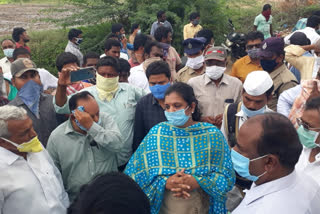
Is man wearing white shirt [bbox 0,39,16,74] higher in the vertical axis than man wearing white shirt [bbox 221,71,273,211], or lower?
lower

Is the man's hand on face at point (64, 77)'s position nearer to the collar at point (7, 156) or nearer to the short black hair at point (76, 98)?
the short black hair at point (76, 98)

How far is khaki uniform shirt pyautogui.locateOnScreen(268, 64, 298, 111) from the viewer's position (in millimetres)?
3695

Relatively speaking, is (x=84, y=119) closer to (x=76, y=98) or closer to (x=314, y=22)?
(x=76, y=98)

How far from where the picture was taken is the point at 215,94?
388cm

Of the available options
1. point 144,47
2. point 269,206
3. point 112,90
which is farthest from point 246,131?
point 144,47

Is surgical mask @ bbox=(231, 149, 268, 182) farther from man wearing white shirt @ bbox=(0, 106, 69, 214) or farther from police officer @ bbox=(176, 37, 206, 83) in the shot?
police officer @ bbox=(176, 37, 206, 83)

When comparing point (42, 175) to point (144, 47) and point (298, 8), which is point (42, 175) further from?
point (298, 8)

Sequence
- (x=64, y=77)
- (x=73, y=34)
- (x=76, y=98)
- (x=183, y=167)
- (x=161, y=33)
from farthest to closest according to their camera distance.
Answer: (x=73, y=34) < (x=161, y=33) < (x=64, y=77) < (x=76, y=98) < (x=183, y=167)

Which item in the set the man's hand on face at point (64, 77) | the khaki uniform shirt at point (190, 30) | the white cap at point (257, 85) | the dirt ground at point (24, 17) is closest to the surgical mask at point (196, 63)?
the white cap at point (257, 85)

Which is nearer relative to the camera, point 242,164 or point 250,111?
point 242,164

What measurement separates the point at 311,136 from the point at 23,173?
7.39 feet

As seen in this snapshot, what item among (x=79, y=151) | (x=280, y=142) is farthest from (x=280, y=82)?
(x=79, y=151)

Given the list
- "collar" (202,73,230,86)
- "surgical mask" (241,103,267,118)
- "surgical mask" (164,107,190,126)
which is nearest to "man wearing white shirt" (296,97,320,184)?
"surgical mask" (241,103,267,118)

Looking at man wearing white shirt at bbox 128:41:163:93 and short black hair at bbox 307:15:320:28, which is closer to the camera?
man wearing white shirt at bbox 128:41:163:93
